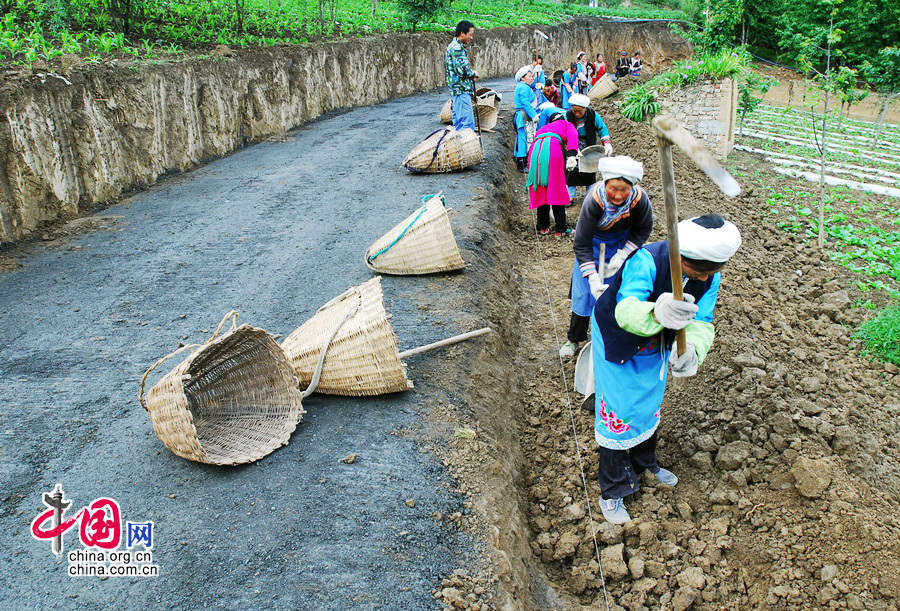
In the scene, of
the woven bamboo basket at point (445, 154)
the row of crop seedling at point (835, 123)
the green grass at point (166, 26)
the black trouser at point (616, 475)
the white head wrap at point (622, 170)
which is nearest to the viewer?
the black trouser at point (616, 475)

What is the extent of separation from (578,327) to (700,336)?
2.21 metres

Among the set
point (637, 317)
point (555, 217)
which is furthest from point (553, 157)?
point (637, 317)

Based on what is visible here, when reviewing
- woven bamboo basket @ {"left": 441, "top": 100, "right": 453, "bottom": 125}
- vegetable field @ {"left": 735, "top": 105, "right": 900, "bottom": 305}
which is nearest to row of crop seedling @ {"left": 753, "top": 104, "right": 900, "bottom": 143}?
vegetable field @ {"left": 735, "top": 105, "right": 900, "bottom": 305}

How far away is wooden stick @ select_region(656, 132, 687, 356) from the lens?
2461mm

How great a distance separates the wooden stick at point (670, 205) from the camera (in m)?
2.46

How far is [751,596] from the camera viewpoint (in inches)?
135

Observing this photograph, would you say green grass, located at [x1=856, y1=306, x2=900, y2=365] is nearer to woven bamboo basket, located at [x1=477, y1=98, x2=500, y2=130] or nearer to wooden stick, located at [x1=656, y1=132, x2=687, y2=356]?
wooden stick, located at [x1=656, y1=132, x2=687, y2=356]

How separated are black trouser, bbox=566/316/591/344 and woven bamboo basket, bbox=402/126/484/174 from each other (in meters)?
4.13

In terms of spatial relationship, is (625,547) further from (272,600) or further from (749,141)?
(749,141)

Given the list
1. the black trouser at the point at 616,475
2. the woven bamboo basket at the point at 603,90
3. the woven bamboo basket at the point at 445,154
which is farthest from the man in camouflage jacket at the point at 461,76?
the woven bamboo basket at the point at 603,90

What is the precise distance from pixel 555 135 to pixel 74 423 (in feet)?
18.3

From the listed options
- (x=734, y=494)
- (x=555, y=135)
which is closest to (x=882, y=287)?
(x=555, y=135)

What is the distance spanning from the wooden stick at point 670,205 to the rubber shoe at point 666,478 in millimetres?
1777

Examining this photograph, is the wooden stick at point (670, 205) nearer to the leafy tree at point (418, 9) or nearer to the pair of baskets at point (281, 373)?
the pair of baskets at point (281, 373)
